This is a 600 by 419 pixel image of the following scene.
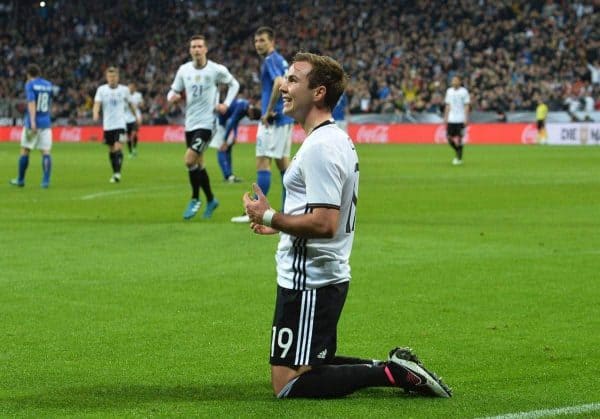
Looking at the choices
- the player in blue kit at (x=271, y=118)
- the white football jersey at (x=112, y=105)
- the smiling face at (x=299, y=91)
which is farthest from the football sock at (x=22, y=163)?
the smiling face at (x=299, y=91)

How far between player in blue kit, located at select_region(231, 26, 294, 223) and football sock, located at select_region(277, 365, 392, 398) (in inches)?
374

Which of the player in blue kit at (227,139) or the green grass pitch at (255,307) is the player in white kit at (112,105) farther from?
the green grass pitch at (255,307)

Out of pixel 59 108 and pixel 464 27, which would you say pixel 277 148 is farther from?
pixel 59 108

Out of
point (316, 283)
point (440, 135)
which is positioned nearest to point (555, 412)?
point (316, 283)

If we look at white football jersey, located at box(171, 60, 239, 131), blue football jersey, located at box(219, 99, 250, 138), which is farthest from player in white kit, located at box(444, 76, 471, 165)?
white football jersey, located at box(171, 60, 239, 131)

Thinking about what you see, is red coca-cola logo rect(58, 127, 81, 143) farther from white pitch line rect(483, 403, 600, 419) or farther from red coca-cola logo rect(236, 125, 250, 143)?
white pitch line rect(483, 403, 600, 419)

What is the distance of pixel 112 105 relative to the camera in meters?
25.2

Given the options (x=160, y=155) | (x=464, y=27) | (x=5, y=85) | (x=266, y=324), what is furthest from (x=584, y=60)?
(x=266, y=324)

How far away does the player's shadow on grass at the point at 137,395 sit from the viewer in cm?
562

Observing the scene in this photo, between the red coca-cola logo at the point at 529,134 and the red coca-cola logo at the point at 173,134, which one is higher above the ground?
the red coca-cola logo at the point at 529,134

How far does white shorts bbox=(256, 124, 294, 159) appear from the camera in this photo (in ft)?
51.0

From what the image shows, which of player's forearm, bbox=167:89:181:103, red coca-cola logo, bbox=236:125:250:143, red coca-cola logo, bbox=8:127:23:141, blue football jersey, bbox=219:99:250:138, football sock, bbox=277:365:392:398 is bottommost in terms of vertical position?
red coca-cola logo, bbox=8:127:23:141

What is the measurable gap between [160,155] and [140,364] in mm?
30232

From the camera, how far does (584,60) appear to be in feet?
159
